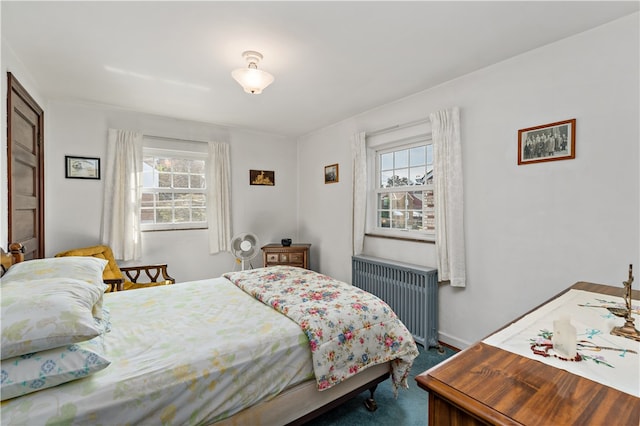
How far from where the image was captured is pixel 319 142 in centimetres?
453

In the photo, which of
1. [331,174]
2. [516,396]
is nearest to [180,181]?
[331,174]

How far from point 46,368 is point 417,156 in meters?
3.29

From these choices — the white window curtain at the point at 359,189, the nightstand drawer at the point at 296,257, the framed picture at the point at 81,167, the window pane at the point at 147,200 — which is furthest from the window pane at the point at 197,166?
the white window curtain at the point at 359,189

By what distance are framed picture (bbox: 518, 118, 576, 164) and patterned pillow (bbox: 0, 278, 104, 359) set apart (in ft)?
9.69

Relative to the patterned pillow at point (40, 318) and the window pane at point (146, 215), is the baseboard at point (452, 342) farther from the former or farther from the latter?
the window pane at point (146, 215)

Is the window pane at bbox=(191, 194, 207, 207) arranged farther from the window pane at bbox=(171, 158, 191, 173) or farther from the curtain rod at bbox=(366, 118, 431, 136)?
the curtain rod at bbox=(366, 118, 431, 136)

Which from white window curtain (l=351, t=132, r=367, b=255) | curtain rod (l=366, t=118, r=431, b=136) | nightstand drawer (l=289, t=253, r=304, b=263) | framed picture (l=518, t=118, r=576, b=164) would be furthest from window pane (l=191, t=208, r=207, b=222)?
framed picture (l=518, t=118, r=576, b=164)

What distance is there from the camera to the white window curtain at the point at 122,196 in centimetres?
352

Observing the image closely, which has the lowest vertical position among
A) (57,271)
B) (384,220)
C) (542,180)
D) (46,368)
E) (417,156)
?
(46,368)

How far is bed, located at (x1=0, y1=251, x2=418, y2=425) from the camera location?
1091 millimetres

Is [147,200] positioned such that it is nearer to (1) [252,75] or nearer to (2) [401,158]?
(1) [252,75]

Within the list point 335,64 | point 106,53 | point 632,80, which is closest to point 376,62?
point 335,64

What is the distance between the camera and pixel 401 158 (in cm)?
349

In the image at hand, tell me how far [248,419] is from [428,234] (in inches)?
95.0
